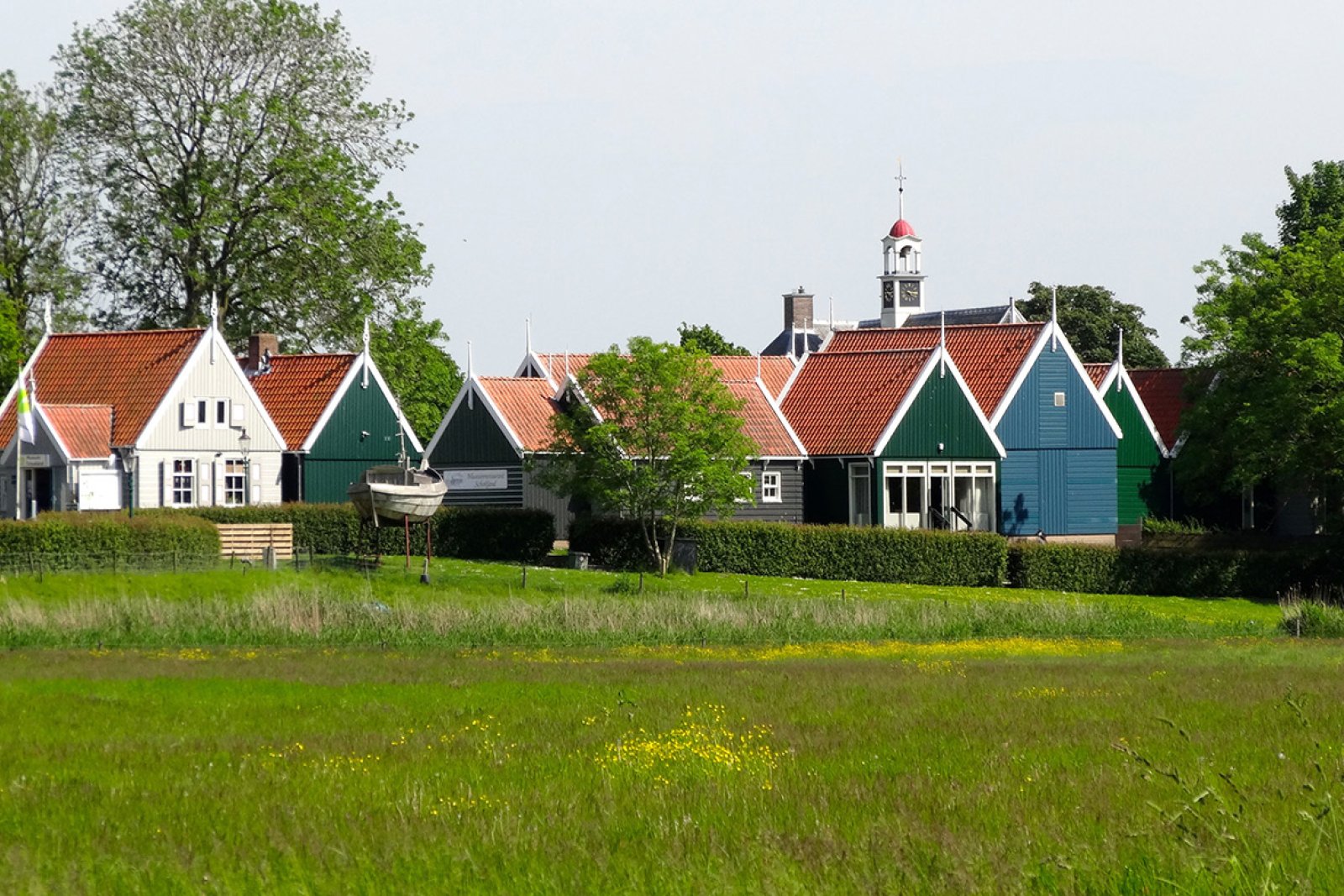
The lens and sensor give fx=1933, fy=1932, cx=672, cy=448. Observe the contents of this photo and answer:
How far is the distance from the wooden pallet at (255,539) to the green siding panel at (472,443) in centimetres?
976

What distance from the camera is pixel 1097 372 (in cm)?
7081

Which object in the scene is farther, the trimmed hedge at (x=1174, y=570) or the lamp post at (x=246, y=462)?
the lamp post at (x=246, y=462)

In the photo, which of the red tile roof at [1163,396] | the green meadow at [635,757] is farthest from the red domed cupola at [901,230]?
the green meadow at [635,757]

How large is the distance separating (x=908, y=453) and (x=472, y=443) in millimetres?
13768

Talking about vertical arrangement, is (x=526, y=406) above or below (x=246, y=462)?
above

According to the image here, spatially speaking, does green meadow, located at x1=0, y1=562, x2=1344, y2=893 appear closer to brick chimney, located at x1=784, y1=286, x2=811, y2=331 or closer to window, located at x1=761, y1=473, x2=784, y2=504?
window, located at x1=761, y1=473, x2=784, y2=504

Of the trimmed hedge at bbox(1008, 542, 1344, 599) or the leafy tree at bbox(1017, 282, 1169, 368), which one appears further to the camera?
the leafy tree at bbox(1017, 282, 1169, 368)

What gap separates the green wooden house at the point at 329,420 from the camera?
6531cm

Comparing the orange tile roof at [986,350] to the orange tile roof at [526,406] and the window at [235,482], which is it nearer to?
the orange tile roof at [526,406]

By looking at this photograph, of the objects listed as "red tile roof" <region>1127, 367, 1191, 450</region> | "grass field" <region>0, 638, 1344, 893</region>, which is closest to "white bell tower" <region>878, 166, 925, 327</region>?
"red tile roof" <region>1127, 367, 1191, 450</region>

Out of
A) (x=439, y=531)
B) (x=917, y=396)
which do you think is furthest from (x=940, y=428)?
(x=439, y=531)

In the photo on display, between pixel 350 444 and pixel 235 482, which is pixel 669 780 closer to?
pixel 235 482

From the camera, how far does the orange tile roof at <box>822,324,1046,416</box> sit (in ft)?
210

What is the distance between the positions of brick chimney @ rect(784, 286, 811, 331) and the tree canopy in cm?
5655
